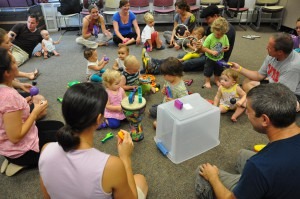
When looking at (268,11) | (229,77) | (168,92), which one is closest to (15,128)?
(168,92)

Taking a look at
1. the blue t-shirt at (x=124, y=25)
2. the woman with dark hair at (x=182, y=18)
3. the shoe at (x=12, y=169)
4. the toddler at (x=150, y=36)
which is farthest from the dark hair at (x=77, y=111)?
the blue t-shirt at (x=124, y=25)

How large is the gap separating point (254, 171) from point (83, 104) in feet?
2.55

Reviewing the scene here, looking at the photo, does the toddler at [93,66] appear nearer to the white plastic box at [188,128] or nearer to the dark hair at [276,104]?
the white plastic box at [188,128]

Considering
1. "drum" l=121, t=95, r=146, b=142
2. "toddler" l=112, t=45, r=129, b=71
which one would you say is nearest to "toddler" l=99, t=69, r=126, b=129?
"drum" l=121, t=95, r=146, b=142

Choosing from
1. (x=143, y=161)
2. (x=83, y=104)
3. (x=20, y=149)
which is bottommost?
(x=143, y=161)

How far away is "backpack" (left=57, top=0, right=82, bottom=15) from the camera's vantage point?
18.3 ft

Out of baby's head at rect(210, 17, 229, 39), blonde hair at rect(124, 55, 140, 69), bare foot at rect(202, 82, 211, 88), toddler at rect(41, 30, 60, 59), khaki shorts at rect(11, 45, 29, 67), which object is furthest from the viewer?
toddler at rect(41, 30, 60, 59)

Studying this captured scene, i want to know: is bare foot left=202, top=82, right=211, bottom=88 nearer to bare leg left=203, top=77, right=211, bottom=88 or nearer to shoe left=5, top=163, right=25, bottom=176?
bare leg left=203, top=77, right=211, bottom=88

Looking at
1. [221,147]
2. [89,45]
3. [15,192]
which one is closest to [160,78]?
[221,147]

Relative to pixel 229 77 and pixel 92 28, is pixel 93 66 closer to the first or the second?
pixel 229 77

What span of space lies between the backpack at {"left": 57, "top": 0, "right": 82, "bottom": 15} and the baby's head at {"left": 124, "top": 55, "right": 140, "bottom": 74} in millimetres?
3657

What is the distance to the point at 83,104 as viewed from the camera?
39.1 inches

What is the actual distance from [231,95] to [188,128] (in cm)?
95

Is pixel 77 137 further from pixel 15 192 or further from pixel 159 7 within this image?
pixel 159 7
